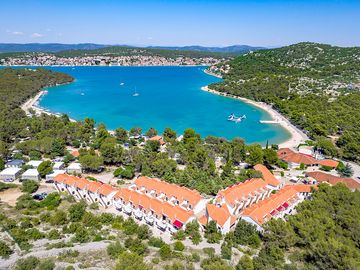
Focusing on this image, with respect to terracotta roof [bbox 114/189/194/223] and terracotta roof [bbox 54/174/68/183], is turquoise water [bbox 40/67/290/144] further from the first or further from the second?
terracotta roof [bbox 114/189/194/223]

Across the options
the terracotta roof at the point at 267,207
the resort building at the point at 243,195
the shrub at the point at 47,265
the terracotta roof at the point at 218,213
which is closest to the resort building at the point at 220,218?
the terracotta roof at the point at 218,213

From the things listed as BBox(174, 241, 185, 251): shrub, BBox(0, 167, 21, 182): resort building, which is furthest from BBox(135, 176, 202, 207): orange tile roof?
BBox(0, 167, 21, 182): resort building

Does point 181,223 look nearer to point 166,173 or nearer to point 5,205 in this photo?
point 166,173

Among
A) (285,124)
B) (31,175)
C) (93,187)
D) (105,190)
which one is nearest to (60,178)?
(31,175)

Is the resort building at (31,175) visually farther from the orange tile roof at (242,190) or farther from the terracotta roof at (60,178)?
the orange tile roof at (242,190)

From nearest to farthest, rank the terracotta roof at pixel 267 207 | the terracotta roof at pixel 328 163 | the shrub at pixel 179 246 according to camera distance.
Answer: the shrub at pixel 179 246 < the terracotta roof at pixel 267 207 < the terracotta roof at pixel 328 163

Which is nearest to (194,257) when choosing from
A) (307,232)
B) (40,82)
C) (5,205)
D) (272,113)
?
(307,232)
